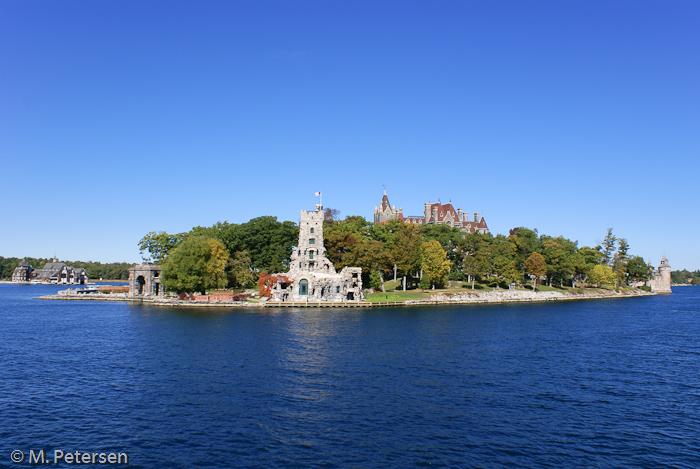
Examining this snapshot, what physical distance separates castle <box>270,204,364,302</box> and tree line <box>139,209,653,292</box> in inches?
297

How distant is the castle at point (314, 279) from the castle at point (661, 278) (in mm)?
139394

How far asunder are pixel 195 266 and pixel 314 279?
23060 millimetres

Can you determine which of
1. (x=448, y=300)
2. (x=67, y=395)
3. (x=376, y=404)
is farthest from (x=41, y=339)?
(x=448, y=300)

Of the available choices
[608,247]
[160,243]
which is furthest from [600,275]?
[160,243]

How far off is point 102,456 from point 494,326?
2121 inches

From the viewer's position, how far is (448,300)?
10406 centimetres

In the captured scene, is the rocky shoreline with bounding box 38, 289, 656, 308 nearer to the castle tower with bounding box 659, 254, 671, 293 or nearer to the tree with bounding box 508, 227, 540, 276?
the tree with bounding box 508, 227, 540, 276

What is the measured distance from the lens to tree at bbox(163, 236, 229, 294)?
92.6 metres

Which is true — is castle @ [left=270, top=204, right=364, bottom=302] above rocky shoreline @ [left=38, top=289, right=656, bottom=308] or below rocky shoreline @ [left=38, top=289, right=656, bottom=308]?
above

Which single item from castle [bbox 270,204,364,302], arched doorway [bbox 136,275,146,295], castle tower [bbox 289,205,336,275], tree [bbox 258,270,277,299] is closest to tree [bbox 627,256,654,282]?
castle [bbox 270,204,364,302]

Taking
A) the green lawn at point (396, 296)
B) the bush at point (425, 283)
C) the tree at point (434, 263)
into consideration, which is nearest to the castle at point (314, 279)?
the green lawn at point (396, 296)

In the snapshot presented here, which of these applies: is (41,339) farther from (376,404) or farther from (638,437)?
(638,437)

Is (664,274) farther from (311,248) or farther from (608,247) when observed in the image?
(311,248)

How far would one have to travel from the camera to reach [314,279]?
9344cm
